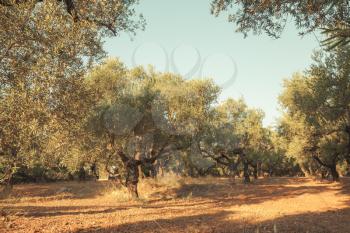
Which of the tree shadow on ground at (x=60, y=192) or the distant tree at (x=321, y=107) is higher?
the distant tree at (x=321, y=107)

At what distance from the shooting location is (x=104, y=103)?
2873 cm

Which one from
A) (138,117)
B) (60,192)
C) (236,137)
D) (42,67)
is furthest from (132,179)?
(236,137)

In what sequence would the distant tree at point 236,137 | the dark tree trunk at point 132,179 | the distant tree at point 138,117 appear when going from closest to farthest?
the distant tree at point 138,117 < the dark tree trunk at point 132,179 < the distant tree at point 236,137

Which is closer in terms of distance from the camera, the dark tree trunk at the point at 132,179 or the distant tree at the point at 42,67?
the distant tree at the point at 42,67

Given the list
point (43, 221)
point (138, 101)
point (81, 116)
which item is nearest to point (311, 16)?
point (81, 116)

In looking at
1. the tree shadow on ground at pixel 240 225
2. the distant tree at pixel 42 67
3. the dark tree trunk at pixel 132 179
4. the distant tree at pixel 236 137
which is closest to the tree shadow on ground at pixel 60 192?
the dark tree trunk at pixel 132 179

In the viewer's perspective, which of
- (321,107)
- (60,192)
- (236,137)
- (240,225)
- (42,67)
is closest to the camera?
(42,67)

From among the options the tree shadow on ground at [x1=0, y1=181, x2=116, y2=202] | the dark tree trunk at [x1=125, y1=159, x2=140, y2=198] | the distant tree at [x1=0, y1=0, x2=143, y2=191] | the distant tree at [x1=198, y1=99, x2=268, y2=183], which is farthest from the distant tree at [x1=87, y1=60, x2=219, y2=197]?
the distant tree at [x1=0, y1=0, x2=143, y2=191]

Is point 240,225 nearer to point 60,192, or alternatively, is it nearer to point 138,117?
point 138,117

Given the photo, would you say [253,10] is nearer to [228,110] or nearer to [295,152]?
[295,152]

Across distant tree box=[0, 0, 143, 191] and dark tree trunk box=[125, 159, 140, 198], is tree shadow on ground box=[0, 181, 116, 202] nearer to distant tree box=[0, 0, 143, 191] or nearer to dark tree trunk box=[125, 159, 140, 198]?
dark tree trunk box=[125, 159, 140, 198]

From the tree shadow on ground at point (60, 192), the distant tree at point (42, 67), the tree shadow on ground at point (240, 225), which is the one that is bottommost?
the tree shadow on ground at point (240, 225)

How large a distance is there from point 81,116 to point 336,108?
1998cm

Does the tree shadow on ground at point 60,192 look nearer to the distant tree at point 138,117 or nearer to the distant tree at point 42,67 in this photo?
the distant tree at point 138,117
